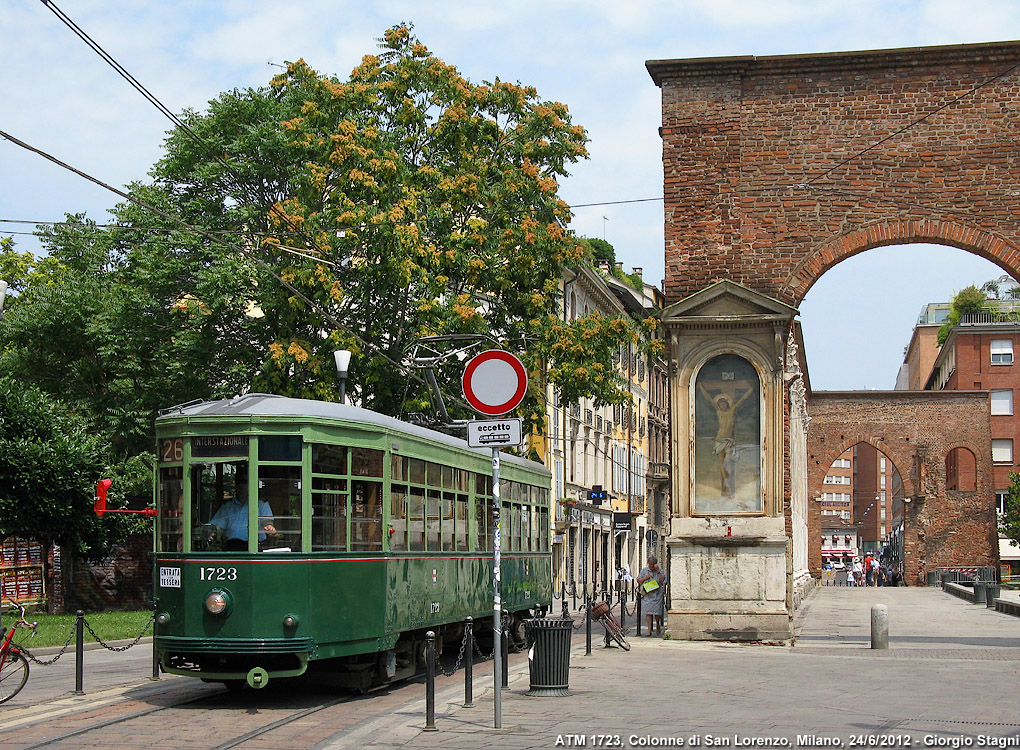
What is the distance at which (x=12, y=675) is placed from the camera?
500 inches

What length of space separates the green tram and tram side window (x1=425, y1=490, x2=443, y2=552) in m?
0.83

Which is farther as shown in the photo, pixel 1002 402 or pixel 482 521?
pixel 1002 402

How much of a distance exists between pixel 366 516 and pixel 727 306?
9.41 m

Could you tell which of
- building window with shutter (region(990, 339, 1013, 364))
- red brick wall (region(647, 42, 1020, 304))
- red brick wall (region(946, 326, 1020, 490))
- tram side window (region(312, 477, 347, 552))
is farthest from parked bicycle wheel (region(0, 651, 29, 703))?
building window with shutter (region(990, 339, 1013, 364))

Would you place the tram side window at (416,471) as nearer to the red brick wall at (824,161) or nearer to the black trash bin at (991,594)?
the red brick wall at (824,161)

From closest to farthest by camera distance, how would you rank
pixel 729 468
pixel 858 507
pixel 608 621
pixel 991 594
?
pixel 608 621
pixel 729 468
pixel 991 594
pixel 858 507

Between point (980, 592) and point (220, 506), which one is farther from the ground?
point (220, 506)

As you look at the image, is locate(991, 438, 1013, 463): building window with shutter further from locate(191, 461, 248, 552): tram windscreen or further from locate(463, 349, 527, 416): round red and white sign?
locate(463, 349, 527, 416): round red and white sign

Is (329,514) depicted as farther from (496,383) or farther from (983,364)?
(983,364)

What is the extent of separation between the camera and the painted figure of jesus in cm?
2045

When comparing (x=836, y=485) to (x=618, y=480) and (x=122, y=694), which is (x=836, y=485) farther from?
(x=122, y=694)

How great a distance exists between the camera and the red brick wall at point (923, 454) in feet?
214

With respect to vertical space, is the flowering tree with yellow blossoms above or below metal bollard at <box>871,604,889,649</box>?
above

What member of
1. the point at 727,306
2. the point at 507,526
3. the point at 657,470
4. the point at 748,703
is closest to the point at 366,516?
the point at 748,703
